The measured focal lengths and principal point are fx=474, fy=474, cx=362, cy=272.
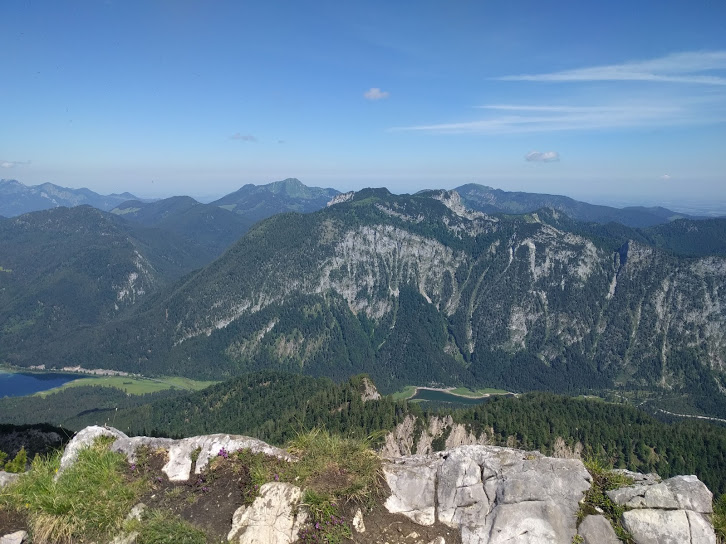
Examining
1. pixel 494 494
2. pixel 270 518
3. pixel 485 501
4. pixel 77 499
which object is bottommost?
pixel 485 501

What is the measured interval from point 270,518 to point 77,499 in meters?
6.54

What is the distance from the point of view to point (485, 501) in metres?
17.4

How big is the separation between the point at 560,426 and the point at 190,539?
102799 millimetres

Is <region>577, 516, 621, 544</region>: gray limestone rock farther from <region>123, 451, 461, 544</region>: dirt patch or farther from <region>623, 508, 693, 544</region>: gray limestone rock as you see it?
<region>123, 451, 461, 544</region>: dirt patch

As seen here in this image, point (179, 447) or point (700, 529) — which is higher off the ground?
point (179, 447)

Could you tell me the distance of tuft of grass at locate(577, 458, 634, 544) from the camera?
16047 millimetres

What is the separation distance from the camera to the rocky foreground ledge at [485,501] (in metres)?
15.7

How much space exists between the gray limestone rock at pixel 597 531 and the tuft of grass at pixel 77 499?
15.5 metres

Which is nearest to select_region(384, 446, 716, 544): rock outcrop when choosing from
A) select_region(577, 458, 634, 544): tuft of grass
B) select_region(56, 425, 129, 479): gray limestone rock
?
select_region(577, 458, 634, 544): tuft of grass

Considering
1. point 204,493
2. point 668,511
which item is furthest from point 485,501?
point 204,493

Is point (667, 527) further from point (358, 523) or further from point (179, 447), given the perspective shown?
point (179, 447)

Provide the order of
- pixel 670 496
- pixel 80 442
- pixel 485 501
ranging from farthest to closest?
pixel 80 442 → pixel 485 501 → pixel 670 496

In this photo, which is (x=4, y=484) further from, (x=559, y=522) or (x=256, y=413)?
(x=256, y=413)

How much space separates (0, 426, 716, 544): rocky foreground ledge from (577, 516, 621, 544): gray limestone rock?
0.10 ft
